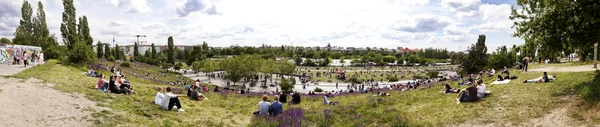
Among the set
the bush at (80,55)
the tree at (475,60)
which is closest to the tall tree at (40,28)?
the bush at (80,55)

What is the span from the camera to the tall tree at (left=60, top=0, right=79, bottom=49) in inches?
1603

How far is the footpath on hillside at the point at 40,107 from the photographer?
31.8 ft

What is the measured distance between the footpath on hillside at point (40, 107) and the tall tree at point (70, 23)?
1209 inches

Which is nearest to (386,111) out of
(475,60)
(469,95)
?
(469,95)

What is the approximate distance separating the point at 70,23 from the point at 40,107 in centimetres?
3659

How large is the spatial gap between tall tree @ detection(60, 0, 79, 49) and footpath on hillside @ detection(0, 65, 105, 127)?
101 ft

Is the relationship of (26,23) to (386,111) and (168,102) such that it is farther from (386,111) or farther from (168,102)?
(386,111)

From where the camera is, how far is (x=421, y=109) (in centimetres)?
1466

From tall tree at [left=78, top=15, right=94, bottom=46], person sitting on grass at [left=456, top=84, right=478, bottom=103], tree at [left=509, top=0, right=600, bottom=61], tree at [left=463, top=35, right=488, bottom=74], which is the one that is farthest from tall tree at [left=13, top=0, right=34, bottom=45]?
tree at [left=463, top=35, right=488, bottom=74]

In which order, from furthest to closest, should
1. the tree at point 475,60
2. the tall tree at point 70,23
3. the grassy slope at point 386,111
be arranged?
the tree at point 475,60 → the tall tree at point 70,23 → the grassy slope at point 386,111

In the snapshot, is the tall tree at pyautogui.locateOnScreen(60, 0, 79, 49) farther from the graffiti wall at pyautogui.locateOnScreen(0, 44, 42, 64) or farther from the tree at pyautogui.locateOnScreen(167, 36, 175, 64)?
the tree at pyautogui.locateOnScreen(167, 36, 175, 64)

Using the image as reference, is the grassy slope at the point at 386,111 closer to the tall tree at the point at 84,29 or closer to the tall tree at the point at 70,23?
the tall tree at the point at 70,23

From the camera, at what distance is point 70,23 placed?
40.9m

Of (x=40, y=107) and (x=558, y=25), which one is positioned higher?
(x=558, y=25)
